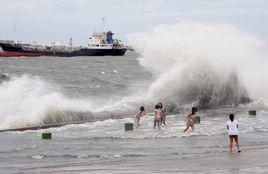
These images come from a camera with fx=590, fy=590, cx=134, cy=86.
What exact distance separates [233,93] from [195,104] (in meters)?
4.55

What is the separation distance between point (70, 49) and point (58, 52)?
532cm

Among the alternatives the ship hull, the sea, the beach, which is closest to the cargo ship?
the ship hull

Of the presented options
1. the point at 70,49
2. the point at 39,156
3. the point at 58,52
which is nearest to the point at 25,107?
the point at 39,156

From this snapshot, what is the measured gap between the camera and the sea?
15.6 metres

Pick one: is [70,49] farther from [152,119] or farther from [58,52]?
[152,119]

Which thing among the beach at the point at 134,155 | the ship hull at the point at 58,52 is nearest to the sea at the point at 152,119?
the beach at the point at 134,155

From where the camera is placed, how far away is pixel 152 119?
2902 cm

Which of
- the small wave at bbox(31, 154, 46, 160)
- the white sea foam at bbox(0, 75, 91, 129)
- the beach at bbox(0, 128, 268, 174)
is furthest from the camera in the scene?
the white sea foam at bbox(0, 75, 91, 129)

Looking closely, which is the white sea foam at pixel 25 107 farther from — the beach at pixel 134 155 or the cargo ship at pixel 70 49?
the cargo ship at pixel 70 49

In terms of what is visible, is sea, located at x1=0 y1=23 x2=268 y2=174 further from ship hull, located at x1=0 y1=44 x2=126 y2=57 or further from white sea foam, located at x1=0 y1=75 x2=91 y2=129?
ship hull, located at x1=0 y1=44 x2=126 y2=57

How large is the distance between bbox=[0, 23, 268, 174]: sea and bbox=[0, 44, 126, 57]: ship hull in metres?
70.2

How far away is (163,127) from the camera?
25.2 metres

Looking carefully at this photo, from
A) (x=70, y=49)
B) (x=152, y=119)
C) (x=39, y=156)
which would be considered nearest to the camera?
(x=39, y=156)

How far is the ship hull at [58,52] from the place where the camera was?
12612cm
